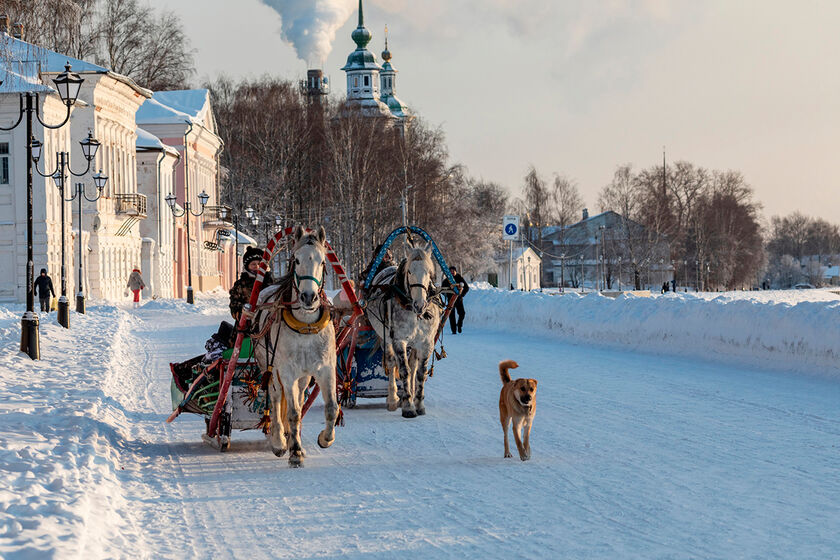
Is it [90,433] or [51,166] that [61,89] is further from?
[51,166]

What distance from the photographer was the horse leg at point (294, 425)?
9.12 metres

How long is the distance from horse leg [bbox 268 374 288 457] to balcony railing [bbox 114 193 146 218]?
44.7m

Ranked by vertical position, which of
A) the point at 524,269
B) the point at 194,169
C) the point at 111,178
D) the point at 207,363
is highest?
the point at 194,169

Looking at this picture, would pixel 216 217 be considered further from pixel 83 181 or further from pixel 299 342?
pixel 299 342

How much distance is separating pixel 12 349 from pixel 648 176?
83801 mm

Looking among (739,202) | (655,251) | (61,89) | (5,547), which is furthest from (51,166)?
(739,202)

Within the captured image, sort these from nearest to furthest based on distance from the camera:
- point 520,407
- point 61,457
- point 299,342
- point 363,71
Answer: point 61,457 < point 299,342 < point 520,407 < point 363,71

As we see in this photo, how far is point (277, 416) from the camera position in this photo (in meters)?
9.45

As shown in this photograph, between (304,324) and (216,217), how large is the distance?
65.9 m

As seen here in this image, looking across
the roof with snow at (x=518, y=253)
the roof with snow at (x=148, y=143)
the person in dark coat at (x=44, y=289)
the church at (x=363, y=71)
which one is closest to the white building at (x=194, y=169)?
the roof with snow at (x=148, y=143)

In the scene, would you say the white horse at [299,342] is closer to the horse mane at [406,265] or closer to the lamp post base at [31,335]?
the horse mane at [406,265]

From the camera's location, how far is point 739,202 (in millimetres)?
109375

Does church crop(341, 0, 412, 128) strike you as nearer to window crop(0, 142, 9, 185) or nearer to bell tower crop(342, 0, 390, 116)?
bell tower crop(342, 0, 390, 116)

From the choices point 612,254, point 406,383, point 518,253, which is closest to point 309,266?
point 406,383
